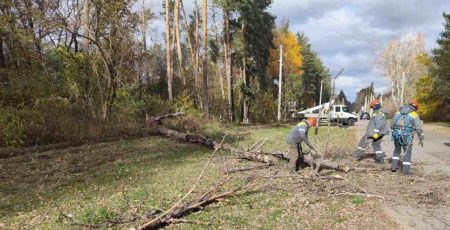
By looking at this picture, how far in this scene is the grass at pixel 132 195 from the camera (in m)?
7.22

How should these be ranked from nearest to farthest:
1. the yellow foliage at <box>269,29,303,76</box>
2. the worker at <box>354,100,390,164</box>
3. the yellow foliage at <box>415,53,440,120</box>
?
the worker at <box>354,100,390,164</box> < the yellow foliage at <box>415,53,440,120</box> < the yellow foliage at <box>269,29,303,76</box>

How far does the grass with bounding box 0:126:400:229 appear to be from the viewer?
23.7 feet

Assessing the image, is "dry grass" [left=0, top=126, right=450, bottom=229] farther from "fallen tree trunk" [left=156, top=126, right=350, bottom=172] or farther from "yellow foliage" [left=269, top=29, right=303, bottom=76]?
"yellow foliage" [left=269, top=29, right=303, bottom=76]

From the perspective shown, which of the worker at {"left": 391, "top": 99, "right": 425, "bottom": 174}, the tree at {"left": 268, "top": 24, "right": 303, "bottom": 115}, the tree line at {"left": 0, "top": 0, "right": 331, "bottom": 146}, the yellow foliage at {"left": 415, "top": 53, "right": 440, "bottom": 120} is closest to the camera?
the worker at {"left": 391, "top": 99, "right": 425, "bottom": 174}

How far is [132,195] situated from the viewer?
8.86 meters

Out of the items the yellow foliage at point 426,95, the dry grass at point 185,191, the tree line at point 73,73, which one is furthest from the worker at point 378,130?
the yellow foliage at point 426,95

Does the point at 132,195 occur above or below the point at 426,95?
below

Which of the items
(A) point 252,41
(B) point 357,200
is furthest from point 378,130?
(A) point 252,41

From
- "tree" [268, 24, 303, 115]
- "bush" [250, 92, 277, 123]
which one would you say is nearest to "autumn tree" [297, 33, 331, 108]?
"tree" [268, 24, 303, 115]

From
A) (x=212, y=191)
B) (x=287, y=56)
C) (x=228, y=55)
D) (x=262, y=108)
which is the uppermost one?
(x=287, y=56)

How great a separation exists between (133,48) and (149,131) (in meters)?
4.89

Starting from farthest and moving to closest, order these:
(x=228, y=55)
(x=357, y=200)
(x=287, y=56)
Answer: (x=287, y=56) → (x=228, y=55) → (x=357, y=200)

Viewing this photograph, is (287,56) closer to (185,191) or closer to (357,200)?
(185,191)

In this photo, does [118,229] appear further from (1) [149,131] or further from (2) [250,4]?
(2) [250,4]
